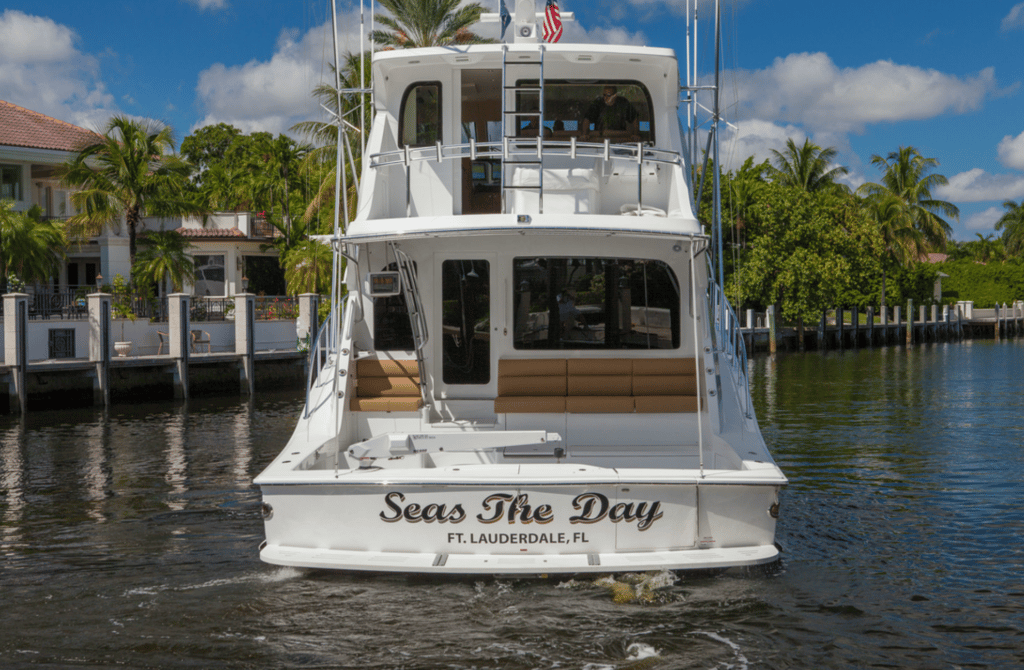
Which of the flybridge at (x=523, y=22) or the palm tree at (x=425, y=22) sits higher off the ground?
the palm tree at (x=425, y=22)

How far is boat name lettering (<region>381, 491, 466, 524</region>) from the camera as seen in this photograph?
23.8 feet

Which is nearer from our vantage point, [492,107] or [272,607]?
[272,607]

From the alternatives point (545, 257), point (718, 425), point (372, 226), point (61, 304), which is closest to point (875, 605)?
point (718, 425)

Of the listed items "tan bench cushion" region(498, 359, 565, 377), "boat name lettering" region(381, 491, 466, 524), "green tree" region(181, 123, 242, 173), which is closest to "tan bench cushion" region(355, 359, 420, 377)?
"tan bench cushion" region(498, 359, 565, 377)

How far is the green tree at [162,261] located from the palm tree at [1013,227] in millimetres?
70297

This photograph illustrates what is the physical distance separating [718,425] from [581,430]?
4.36 feet

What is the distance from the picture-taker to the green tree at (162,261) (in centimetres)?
3081

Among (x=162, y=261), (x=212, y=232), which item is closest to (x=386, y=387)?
(x=162, y=261)

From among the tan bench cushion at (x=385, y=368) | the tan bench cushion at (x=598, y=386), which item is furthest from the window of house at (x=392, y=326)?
the tan bench cushion at (x=598, y=386)

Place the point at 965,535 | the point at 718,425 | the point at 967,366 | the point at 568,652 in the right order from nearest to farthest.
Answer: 1. the point at 568,652
2. the point at 718,425
3. the point at 965,535
4. the point at 967,366

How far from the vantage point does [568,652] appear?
664 cm

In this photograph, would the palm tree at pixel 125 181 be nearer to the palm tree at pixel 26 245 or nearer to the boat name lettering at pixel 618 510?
the palm tree at pixel 26 245

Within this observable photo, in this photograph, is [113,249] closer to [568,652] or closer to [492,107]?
[492,107]

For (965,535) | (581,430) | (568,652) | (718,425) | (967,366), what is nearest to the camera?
(568,652)
